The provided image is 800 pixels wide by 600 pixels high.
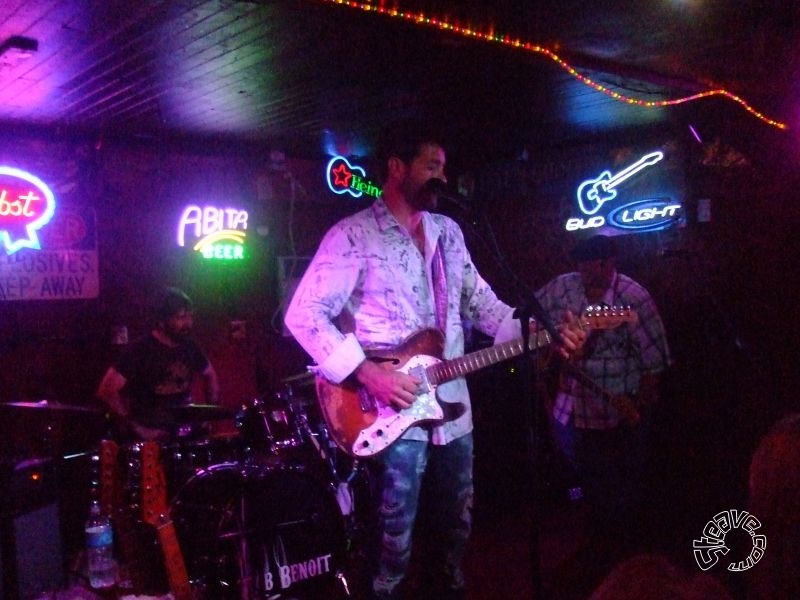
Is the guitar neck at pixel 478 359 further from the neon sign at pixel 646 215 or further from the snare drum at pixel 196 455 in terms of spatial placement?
the neon sign at pixel 646 215

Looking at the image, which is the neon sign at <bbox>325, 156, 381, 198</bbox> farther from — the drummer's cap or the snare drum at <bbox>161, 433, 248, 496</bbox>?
the snare drum at <bbox>161, 433, 248, 496</bbox>

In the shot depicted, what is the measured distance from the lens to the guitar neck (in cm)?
311

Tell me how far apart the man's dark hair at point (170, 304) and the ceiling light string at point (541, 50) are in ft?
10.6

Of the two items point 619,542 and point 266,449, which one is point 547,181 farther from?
point 266,449

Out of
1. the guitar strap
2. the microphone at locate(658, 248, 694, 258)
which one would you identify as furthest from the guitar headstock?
the microphone at locate(658, 248, 694, 258)

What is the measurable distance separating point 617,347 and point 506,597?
75.7 inches

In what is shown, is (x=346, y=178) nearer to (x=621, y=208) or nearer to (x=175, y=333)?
(x=175, y=333)

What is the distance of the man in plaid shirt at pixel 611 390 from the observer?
527cm

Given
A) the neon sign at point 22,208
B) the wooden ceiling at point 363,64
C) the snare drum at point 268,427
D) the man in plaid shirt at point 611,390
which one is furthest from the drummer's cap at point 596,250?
the neon sign at point 22,208

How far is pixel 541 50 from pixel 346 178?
3.89 m

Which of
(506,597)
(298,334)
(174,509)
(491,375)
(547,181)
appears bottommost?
A: (506,597)

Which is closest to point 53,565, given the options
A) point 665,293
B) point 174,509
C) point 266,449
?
point 174,509

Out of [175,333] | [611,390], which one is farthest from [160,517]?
[611,390]

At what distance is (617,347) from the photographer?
5.32 m
